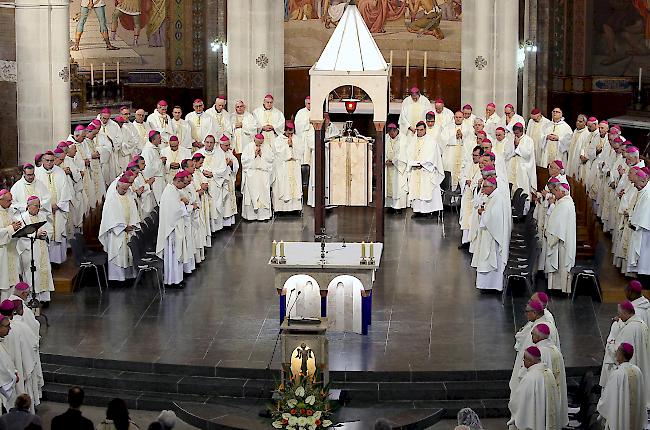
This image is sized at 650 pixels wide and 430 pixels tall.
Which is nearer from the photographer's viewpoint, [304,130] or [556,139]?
[556,139]

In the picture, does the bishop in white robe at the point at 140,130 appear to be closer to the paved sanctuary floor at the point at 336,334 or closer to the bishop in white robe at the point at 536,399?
the paved sanctuary floor at the point at 336,334

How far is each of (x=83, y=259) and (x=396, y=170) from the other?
25.6 ft

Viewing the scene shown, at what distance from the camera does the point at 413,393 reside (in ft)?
56.6

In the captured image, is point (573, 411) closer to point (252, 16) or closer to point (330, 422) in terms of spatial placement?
point (330, 422)

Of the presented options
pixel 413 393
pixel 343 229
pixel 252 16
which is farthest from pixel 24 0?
pixel 413 393

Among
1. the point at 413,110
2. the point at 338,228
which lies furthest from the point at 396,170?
the point at 338,228

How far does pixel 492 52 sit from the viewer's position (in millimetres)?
28969

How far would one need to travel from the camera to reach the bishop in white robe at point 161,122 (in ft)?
89.7

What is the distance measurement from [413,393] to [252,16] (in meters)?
13.9

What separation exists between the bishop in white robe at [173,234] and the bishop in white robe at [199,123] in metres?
6.03

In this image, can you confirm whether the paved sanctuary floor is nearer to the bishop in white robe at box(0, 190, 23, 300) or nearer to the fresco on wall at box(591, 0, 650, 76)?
the bishop in white robe at box(0, 190, 23, 300)

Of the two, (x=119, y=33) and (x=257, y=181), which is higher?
(x=119, y=33)

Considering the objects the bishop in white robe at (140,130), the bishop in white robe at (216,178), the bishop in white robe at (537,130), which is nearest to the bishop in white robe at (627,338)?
the bishop in white robe at (216,178)

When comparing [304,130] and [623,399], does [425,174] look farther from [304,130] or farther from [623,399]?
[623,399]
